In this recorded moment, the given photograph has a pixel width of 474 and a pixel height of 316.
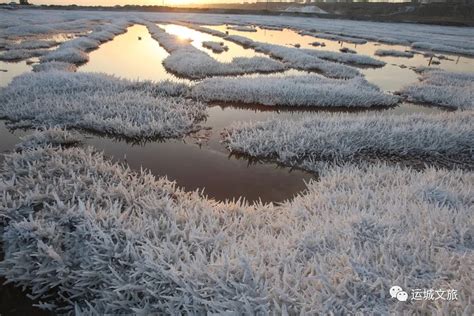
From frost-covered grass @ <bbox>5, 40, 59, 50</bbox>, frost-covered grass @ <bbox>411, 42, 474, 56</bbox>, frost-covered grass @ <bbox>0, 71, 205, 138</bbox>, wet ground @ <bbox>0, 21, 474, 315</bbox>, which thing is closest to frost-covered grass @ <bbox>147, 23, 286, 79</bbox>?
frost-covered grass @ <bbox>0, 71, 205, 138</bbox>

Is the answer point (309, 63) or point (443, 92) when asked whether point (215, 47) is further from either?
point (443, 92)

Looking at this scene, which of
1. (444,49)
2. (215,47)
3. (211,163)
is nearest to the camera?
(211,163)

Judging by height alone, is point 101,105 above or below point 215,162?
above

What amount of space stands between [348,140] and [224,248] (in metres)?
6.11

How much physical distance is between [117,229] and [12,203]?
6.45 feet

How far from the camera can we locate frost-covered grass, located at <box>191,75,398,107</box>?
1362 cm

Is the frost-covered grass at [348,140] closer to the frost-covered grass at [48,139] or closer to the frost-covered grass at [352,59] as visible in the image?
the frost-covered grass at [48,139]

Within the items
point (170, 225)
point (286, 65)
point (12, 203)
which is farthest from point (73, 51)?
point (170, 225)

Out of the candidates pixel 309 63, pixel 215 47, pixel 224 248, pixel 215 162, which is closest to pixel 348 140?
pixel 215 162

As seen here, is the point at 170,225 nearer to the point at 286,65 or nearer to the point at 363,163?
the point at 363,163

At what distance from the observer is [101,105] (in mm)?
11008

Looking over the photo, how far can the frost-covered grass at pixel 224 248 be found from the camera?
3512 millimetres

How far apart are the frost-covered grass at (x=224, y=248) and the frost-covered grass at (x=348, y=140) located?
8.38 ft

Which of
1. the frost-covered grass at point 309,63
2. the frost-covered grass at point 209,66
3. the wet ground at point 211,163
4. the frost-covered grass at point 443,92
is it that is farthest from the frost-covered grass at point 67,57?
the frost-covered grass at point 443,92
